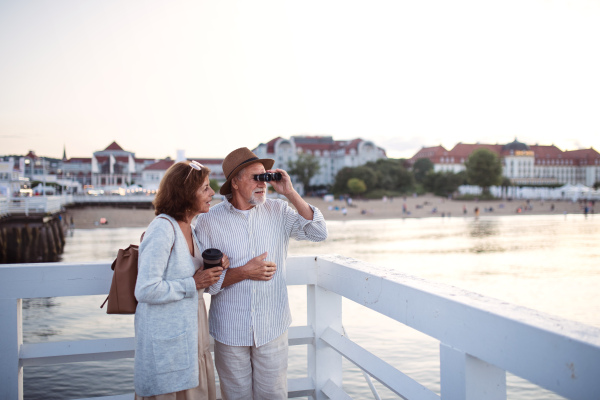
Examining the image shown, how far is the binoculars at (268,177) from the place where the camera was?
230 cm

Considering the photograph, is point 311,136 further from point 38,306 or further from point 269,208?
point 269,208

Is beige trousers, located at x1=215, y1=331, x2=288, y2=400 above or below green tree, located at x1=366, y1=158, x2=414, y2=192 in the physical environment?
below

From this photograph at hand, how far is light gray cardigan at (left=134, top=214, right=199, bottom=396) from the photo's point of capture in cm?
194

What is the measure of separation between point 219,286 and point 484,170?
78.5m

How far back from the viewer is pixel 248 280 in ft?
7.51

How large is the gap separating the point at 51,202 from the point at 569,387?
35327 mm

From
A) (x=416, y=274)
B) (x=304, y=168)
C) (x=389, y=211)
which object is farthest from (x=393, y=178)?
(x=416, y=274)

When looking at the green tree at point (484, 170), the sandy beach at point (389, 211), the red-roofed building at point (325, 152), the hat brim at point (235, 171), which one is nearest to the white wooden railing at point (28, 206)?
the sandy beach at point (389, 211)

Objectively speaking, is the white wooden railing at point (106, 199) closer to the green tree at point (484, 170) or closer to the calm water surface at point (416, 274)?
the calm water surface at point (416, 274)

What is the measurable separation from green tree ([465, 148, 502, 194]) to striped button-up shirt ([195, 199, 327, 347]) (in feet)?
251

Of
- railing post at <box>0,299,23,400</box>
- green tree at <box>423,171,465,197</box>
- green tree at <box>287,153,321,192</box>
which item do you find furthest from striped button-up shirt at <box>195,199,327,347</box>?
green tree at <box>287,153,321,192</box>

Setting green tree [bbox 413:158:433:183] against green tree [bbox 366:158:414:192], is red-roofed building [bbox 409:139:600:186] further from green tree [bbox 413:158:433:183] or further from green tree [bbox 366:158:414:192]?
green tree [bbox 366:158:414:192]

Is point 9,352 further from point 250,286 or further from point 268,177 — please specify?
point 268,177

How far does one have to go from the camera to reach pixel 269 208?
2.45 meters
